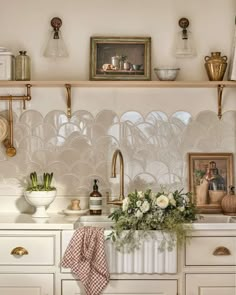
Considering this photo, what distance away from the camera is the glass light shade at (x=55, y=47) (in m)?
3.39

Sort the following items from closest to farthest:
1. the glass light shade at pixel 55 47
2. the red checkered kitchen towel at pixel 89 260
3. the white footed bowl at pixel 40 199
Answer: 1. the red checkered kitchen towel at pixel 89 260
2. the white footed bowl at pixel 40 199
3. the glass light shade at pixel 55 47

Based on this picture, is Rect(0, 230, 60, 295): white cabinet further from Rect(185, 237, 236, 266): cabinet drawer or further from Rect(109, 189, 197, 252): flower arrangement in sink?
Rect(185, 237, 236, 266): cabinet drawer

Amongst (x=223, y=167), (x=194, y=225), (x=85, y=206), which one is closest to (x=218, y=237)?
(x=194, y=225)

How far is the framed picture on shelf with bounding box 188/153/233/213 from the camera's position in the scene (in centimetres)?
343

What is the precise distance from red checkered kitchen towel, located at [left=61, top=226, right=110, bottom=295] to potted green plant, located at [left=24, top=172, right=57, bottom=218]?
1.21ft

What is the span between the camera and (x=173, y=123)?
3.46 metres

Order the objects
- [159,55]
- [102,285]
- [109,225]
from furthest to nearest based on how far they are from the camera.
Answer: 1. [159,55]
2. [109,225]
3. [102,285]

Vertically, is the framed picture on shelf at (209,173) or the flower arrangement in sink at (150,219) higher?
the framed picture on shelf at (209,173)

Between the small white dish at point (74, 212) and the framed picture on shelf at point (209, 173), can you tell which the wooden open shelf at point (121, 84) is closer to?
the framed picture on shelf at point (209, 173)

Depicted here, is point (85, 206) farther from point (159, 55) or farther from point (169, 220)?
point (159, 55)

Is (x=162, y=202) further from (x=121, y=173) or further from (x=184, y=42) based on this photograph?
(x=184, y=42)

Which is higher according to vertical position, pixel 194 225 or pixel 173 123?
pixel 173 123

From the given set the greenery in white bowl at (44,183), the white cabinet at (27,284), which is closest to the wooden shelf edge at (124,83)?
the greenery in white bowl at (44,183)

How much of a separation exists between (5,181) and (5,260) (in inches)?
24.0
